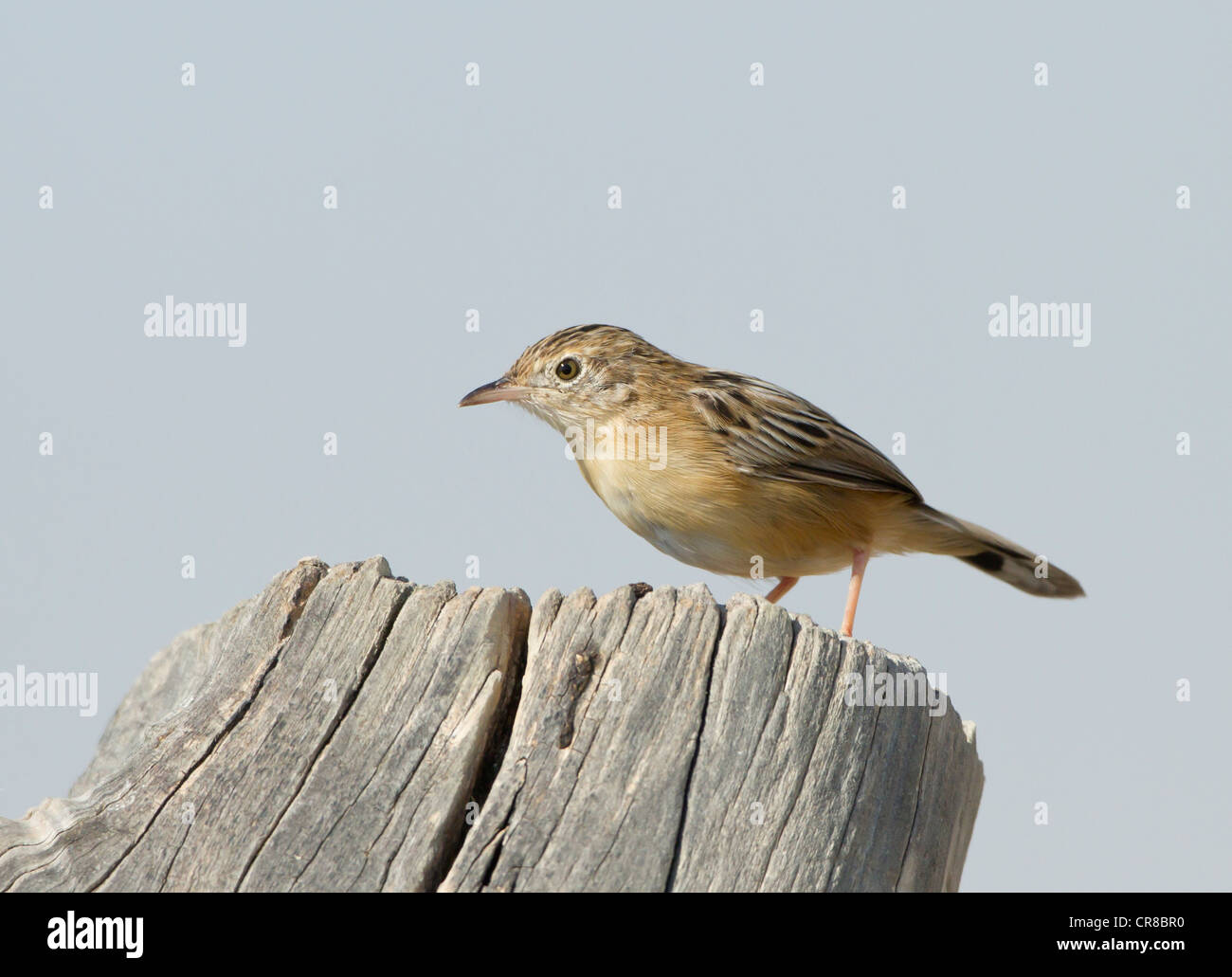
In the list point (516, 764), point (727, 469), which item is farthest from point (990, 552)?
point (516, 764)

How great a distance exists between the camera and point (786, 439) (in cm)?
744

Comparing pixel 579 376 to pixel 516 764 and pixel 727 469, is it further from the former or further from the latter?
pixel 516 764

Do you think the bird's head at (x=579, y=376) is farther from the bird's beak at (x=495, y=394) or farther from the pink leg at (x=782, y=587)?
the pink leg at (x=782, y=587)

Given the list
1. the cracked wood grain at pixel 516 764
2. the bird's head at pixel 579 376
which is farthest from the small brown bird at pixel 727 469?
the cracked wood grain at pixel 516 764

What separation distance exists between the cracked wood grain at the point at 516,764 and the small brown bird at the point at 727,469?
7.80 feet

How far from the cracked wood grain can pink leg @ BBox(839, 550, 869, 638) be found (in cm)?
257

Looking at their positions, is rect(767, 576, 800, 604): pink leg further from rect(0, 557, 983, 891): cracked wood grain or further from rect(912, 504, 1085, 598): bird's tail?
rect(0, 557, 983, 891): cracked wood grain

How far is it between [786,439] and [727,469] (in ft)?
2.02

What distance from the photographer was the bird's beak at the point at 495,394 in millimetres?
7957

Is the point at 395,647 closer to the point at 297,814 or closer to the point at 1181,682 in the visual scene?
the point at 297,814

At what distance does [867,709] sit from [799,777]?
0.39 m
